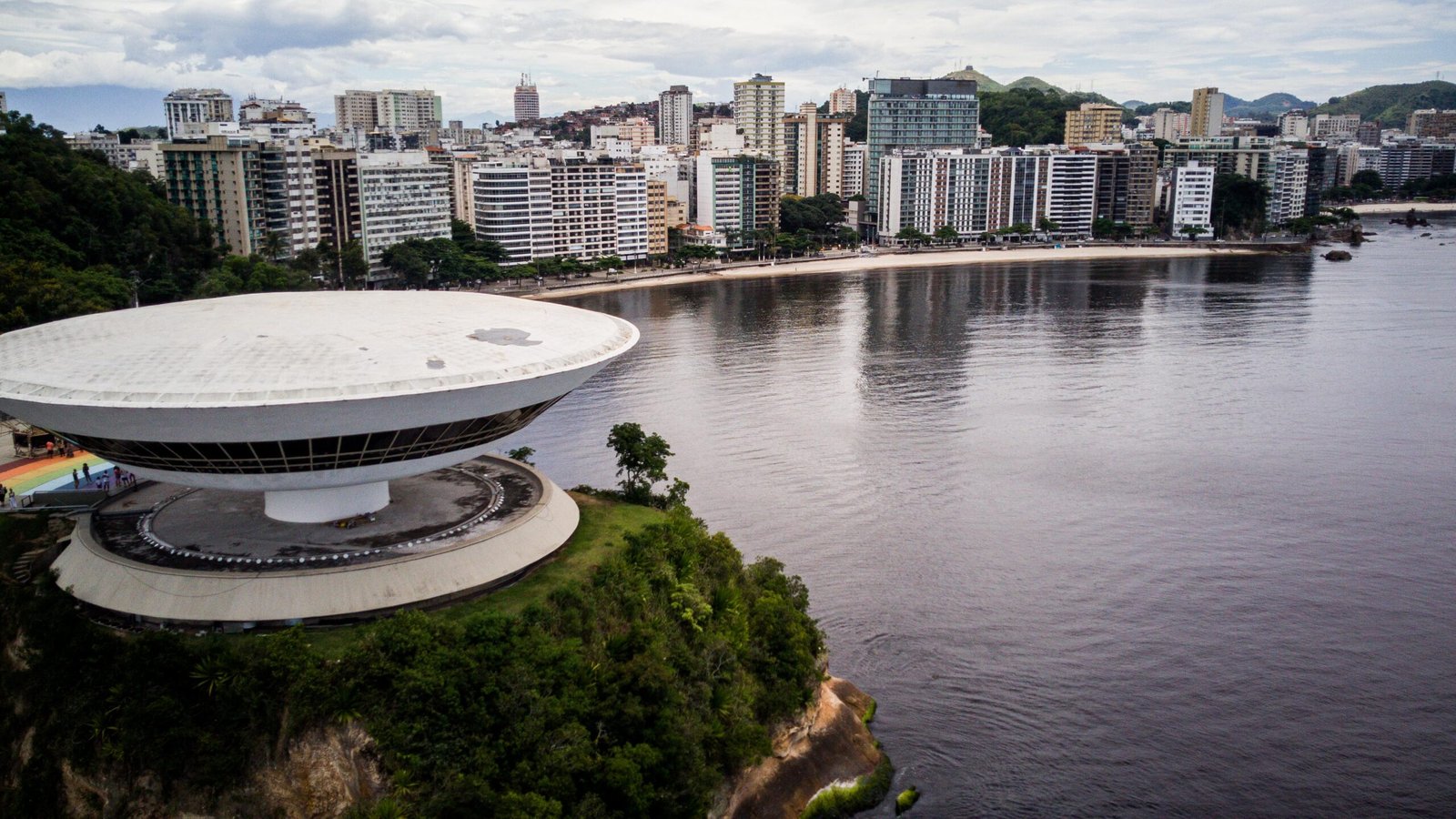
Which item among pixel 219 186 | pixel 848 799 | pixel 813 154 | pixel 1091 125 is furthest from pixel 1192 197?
pixel 848 799

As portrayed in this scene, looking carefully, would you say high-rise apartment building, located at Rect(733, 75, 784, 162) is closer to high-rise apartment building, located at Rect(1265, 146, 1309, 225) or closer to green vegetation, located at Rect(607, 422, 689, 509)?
high-rise apartment building, located at Rect(1265, 146, 1309, 225)

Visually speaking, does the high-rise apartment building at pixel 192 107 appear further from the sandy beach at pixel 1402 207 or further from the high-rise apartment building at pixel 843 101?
the sandy beach at pixel 1402 207

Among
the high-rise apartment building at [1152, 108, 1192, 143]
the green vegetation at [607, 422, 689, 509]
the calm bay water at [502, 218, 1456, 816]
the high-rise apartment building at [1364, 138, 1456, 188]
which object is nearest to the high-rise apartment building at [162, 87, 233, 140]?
the calm bay water at [502, 218, 1456, 816]

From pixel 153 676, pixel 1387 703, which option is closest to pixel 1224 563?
pixel 1387 703

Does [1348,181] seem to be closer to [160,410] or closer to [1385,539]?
[1385,539]

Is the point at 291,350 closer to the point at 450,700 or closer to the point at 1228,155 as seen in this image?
the point at 450,700
